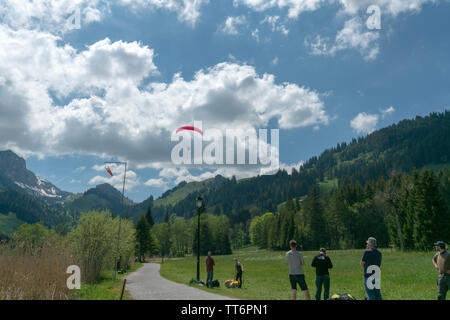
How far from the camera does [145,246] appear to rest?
254 feet

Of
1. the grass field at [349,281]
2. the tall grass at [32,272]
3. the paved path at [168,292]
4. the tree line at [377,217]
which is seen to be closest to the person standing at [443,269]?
the grass field at [349,281]

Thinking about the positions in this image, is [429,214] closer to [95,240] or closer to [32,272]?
[95,240]

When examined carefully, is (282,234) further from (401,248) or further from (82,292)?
(82,292)

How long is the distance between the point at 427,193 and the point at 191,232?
281ft

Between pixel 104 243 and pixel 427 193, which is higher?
pixel 427 193

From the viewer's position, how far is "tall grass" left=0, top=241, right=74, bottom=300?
409 inches

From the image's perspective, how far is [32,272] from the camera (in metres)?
11.0

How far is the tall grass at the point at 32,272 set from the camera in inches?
409

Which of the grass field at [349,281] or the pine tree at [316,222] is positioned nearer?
the grass field at [349,281]

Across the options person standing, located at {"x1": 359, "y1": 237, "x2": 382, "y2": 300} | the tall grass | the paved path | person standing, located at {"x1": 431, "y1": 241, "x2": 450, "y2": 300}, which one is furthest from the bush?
person standing, located at {"x1": 431, "y1": 241, "x2": 450, "y2": 300}

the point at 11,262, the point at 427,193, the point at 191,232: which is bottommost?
the point at 191,232

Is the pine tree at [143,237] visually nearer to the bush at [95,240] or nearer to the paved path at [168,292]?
the bush at [95,240]

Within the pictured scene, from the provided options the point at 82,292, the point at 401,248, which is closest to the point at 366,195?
the point at 401,248
